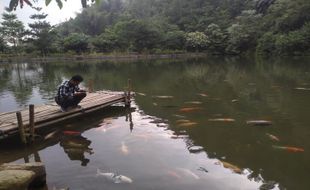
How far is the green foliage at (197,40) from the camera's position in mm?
66125

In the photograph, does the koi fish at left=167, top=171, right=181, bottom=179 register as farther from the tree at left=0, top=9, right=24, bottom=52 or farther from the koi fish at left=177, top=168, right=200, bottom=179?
the tree at left=0, top=9, right=24, bottom=52

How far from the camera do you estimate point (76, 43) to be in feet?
217

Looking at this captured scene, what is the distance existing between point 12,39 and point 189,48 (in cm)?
3424

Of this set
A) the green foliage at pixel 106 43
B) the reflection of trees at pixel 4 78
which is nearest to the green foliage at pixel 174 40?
the green foliage at pixel 106 43

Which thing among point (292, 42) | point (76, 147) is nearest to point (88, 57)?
point (292, 42)

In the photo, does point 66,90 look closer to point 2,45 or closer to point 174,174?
point 174,174

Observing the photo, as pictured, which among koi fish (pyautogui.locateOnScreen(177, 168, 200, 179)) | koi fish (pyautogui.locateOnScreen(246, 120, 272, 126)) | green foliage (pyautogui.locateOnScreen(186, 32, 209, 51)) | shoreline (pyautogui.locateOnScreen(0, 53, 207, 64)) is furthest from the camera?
green foliage (pyautogui.locateOnScreen(186, 32, 209, 51))

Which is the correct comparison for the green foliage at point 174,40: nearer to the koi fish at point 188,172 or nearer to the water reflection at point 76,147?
the water reflection at point 76,147

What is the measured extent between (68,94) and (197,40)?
5574 centimetres

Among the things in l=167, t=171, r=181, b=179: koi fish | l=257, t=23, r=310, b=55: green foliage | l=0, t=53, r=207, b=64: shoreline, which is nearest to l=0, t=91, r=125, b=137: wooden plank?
l=167, t=171, r=181, b=179: koi fish

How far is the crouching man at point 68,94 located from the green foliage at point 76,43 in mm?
55526

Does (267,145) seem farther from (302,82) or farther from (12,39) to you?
(12,39)

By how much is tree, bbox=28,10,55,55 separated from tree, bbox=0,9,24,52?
2418 mm

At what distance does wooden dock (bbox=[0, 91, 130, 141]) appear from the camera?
10.1 m
